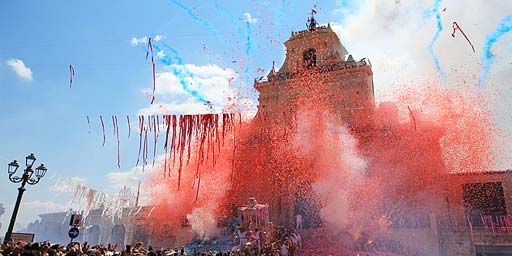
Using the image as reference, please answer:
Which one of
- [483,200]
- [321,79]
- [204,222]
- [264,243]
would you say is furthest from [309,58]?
[264,243]

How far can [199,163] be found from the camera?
28719mm

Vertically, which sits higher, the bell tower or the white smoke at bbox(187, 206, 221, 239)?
the bell tower

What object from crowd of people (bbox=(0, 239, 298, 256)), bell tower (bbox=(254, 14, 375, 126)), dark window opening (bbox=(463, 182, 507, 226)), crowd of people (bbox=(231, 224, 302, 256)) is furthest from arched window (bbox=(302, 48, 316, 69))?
Answer: crowd of people (bbox=(231, 224, 302, 256))

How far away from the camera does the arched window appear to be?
95.4 ft

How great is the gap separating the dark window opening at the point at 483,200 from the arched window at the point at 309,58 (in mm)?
→ 14748

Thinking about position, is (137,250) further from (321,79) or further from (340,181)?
(321,79)

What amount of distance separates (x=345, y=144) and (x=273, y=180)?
6340 millimetres

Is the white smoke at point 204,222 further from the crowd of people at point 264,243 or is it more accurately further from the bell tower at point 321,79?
the bell tower at point 321,79

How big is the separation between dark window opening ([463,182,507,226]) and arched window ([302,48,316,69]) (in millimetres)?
14748

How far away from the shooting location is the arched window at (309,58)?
29064mm

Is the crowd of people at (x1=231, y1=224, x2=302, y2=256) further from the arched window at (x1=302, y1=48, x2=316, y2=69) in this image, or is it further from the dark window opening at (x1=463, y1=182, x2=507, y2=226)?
the arched window at (x1=302, y1=48, x2=316, y2=69)

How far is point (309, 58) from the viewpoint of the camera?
96.5ft

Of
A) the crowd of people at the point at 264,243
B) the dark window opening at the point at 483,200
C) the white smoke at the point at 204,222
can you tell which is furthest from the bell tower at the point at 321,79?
the crowd of people at the point at 264,243

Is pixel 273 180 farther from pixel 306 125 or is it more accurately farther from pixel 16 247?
pixel 16 247
